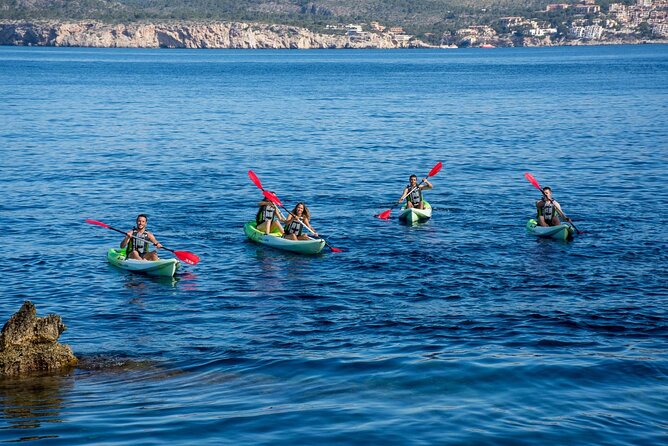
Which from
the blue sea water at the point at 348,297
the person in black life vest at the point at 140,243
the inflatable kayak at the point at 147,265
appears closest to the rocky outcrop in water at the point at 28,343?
the blue sea water at the point at 348,297

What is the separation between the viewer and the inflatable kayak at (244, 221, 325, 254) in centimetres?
2416

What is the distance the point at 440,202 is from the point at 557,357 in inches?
665

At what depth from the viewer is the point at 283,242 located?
24.8 meters

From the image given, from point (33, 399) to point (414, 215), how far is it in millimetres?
16081

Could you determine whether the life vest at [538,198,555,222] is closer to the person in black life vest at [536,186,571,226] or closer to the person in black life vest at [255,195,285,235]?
the person in black life vest at [536,186,571,226]

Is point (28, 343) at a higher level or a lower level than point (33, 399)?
higher

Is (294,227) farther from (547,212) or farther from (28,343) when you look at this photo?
(28,343)

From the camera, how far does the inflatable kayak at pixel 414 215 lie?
28125mm

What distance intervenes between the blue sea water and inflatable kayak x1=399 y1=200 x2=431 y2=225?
1.26ft

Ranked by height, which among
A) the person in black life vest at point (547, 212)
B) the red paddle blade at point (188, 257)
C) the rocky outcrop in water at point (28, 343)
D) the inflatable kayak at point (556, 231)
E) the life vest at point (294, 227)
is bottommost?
the rocky outcrop in water at point (28, 343)

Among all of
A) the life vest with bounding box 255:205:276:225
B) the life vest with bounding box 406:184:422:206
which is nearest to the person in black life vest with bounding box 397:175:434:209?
the life vest with bounding box 406:184:422:206

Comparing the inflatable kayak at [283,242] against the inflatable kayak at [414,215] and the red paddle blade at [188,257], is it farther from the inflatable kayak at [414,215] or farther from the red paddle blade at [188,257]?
the inflatable kayak at [414,215]

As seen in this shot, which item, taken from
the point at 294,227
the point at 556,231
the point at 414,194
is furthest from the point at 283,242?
the point at 556,231

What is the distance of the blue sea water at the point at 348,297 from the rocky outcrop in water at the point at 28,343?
19.3 inches
